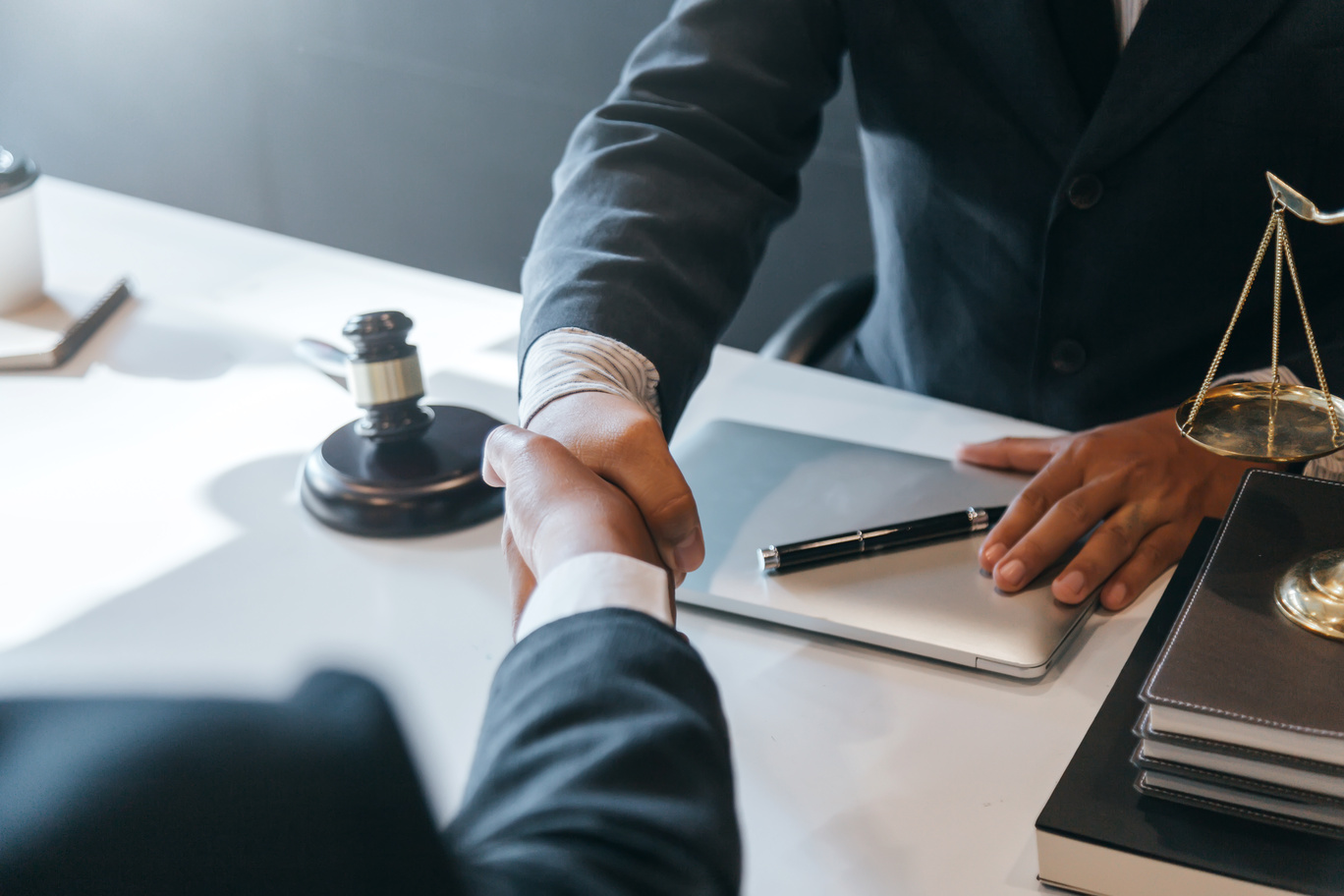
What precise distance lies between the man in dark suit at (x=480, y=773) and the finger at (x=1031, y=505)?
27cm

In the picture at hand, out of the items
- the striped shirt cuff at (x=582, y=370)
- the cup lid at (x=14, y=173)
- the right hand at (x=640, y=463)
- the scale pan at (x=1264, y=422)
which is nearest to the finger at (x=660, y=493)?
the right hand at (x=640, y=463)

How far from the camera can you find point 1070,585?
31.6 inches

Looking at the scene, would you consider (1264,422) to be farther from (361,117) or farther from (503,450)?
(361,117)

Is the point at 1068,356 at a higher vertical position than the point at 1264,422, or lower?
lower

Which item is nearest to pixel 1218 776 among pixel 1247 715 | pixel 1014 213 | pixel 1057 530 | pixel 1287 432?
pixel 1247 715

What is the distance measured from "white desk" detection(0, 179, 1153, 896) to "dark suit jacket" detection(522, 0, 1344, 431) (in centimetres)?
19

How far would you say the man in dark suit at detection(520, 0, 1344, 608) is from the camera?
3.00 feet

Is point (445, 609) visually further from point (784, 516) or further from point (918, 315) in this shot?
point (918, 315)

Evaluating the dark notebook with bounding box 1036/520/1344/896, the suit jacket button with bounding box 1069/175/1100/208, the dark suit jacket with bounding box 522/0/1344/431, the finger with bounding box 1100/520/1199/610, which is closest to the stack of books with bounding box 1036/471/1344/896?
the dark notebook with bounding box 1036/520/1344/896

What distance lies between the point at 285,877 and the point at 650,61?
1.10 meters

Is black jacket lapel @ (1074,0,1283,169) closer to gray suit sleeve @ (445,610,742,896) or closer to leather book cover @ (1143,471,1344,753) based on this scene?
leather book cover @ (1143,471,1344,753)

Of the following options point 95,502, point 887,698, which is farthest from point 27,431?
point 887,698

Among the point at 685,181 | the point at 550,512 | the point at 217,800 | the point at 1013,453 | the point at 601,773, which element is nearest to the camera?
the point at 217,800

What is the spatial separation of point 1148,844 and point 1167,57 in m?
0.79
